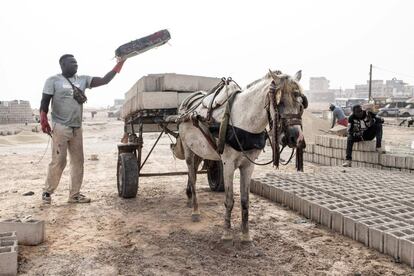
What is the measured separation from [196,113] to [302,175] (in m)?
3.44

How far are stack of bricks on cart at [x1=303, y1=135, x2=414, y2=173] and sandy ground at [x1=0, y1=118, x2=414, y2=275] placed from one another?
366 centimetres

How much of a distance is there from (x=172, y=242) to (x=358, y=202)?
249 cm

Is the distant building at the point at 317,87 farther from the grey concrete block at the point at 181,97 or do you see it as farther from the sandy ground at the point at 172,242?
the sandy ground at the point at 172,242

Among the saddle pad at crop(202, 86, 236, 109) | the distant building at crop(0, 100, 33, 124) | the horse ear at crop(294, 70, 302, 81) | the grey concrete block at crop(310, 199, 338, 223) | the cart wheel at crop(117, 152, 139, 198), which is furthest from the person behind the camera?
the distant building at crop(0, 100, 33, 124)

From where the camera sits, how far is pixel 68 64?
570cm

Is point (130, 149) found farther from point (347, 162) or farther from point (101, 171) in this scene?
point (347, 162)

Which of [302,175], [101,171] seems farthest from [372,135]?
[101,171]

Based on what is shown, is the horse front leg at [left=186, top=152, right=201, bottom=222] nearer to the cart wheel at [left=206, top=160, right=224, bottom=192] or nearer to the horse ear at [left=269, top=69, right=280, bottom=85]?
the cart wheel at [left=206, top=160, right=224, bottom=192]

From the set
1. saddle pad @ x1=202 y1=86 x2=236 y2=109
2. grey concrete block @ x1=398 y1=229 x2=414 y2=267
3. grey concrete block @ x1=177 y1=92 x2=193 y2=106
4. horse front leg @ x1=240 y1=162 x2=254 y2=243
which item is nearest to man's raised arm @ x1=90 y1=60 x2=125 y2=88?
grey concrete block @ x1=177 y1=92 x2=193 y2=106

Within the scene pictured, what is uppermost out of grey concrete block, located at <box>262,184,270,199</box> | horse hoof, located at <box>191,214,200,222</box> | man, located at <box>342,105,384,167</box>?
man, located at <box>342,105,384,167</box>

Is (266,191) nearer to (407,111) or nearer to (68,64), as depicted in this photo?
(68,64)

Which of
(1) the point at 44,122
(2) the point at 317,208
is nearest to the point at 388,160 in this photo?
(2) the point at 317,208

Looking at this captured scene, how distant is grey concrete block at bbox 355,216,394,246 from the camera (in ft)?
13.2

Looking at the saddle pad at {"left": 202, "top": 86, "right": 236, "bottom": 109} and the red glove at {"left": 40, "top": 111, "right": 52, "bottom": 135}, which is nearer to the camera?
the saddle pad at {"left": 202, "top": 86, "right": 236, "bottom": 109}
